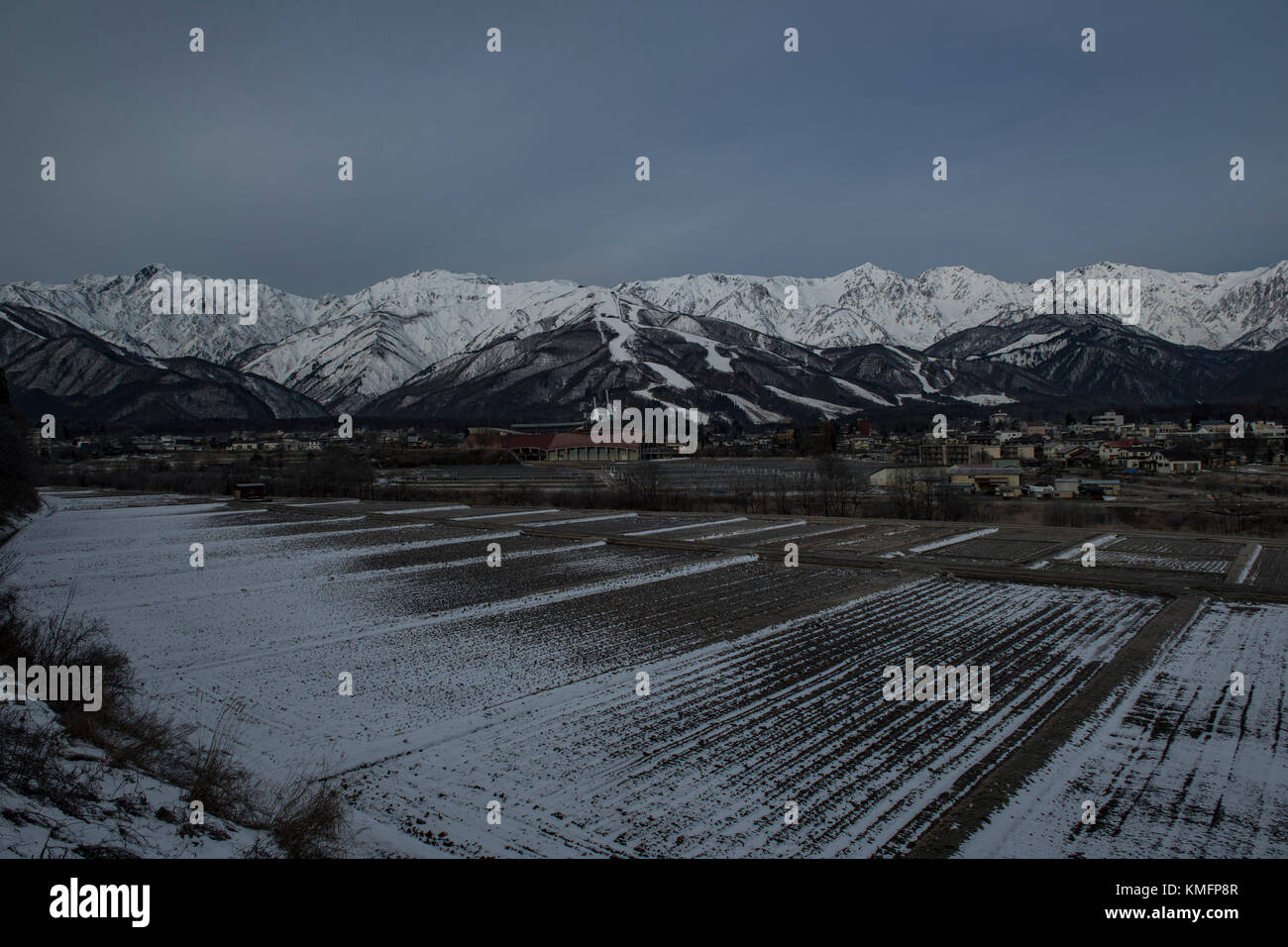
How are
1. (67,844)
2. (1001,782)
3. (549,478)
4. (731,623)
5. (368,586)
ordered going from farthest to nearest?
(549,478) < (368,586) < (731,623) < (1001,782) < (67,844)

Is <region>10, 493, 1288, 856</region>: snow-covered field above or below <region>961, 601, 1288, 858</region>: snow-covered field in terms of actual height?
above

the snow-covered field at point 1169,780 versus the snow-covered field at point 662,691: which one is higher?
the snow-covered field at point 662,691

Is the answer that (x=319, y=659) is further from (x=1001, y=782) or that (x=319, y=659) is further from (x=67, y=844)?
(x=1001, y=782)

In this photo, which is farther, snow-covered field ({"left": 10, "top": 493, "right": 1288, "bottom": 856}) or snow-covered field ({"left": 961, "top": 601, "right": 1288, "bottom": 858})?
snow-covered field ({"left": 10, "top": 493, "right": 1288, "bottom": 856})

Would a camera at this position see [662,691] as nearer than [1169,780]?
No

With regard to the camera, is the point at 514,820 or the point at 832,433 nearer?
the point at 514,820

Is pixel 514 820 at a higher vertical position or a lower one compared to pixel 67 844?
lower

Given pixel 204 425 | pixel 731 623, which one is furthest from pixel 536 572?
pixel 204 425

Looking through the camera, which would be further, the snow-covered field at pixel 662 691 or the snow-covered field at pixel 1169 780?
the snow-covered field at pixel 662 691
